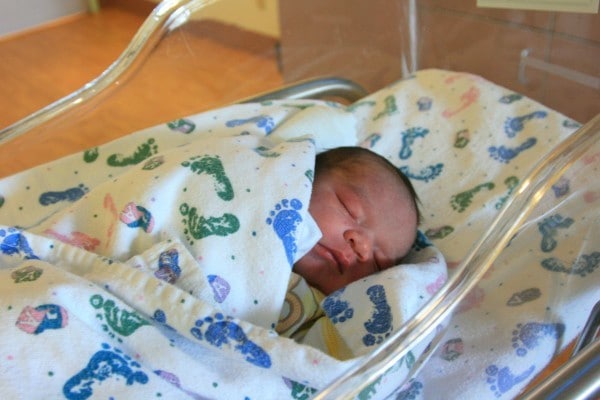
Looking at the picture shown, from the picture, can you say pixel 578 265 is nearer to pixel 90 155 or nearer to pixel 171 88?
pixel 90 155

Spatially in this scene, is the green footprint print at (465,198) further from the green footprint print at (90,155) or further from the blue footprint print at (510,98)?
the green footprint print at (90,155)

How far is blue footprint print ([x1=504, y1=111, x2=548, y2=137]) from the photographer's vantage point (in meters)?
1.05

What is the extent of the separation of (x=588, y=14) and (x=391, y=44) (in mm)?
418

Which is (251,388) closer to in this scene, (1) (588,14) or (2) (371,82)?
(1) (588,14)

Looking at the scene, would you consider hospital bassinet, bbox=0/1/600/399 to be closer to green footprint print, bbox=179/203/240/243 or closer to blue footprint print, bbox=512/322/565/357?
blue footprint print, bbox=512/322/565/357

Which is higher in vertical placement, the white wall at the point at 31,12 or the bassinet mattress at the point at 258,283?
the bassinet mattress at the point at 258,283

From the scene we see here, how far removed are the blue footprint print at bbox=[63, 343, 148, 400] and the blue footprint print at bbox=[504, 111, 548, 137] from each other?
0.70m

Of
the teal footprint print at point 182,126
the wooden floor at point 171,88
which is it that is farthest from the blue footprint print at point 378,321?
the wooden floor at point 171,88

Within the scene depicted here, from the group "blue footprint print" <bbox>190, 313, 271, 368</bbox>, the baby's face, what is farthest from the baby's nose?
"blue footprint print" <bbox>190, 313, 271, 368</bbox>

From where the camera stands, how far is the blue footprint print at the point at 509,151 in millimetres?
1027

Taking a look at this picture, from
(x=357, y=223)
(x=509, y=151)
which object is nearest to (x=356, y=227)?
(x=357, y=223)

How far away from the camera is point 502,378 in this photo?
0.70m

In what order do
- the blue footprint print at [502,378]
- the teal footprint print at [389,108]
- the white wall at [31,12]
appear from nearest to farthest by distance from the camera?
1. the blue footprint print at [502,378]
2. the teal footprint print at [389,108]
3. the white wall at [31,12]

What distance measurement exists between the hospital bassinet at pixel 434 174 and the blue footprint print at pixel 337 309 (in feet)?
0.18
